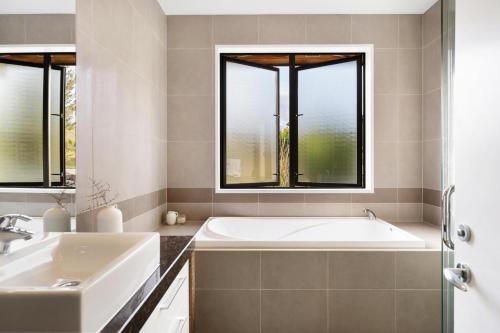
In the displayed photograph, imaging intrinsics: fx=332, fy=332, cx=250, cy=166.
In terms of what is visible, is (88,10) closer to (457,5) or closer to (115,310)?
(115,310)

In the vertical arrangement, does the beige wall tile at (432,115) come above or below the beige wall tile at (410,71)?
below

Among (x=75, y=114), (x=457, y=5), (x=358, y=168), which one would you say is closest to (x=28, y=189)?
(x=75, y=114)

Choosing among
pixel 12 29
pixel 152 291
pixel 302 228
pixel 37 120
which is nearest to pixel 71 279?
pixel 152 291

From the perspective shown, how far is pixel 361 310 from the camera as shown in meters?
2.23

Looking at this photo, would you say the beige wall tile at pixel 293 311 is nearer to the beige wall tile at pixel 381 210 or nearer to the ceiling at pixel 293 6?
the beige wall tile at pixel 381 210

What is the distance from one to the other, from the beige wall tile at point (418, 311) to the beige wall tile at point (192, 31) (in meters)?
2.66

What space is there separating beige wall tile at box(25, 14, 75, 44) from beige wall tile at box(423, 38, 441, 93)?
279 cm

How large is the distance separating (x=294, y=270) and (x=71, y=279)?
148cm

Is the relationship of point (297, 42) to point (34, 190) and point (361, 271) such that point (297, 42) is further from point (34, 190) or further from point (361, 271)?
point (34, 190)

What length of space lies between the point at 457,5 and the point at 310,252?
1.62 meters

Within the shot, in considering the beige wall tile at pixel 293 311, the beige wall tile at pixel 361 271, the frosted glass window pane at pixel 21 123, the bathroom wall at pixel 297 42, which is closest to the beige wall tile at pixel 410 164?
the bathroom wall at pixel 297 42

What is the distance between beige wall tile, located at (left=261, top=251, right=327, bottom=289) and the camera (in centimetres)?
223

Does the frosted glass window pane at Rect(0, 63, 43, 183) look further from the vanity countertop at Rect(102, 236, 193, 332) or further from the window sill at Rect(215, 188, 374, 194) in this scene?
the window sill at Rect(215, 188, 374, 194)

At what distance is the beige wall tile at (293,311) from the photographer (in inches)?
87.7
